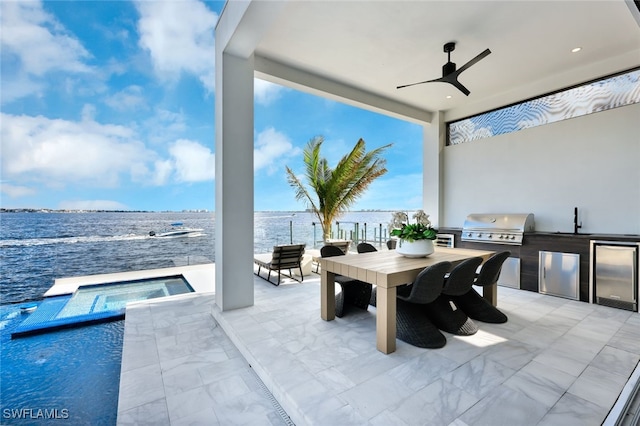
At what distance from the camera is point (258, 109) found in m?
20.8

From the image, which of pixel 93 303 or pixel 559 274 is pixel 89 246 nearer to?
pixel 93 303

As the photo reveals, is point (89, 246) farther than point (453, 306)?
Yes

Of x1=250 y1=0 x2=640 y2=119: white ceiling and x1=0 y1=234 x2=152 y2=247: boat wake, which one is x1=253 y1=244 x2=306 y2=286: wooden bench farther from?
x1=0 y1=234 x2=152 y2=247: boat wake

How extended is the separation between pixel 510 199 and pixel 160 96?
2540 centimetres

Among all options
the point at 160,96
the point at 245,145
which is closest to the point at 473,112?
the point at 245,145

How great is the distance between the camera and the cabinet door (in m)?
3.91

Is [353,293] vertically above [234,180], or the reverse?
[234,180]

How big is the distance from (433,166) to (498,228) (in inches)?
82.0

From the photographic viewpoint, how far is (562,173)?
14.9 ft

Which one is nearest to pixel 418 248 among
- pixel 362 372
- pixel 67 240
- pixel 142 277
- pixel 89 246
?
pixel 362 372

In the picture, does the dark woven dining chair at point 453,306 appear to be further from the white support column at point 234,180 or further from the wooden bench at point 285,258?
the wooden bench at point 285,258

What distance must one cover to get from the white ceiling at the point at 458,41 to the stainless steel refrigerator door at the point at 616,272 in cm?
270

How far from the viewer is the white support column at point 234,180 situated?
3.35 metres

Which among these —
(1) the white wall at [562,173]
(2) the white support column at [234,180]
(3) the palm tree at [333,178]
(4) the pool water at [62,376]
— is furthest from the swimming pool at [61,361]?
(1) the white wall at [562,173]
